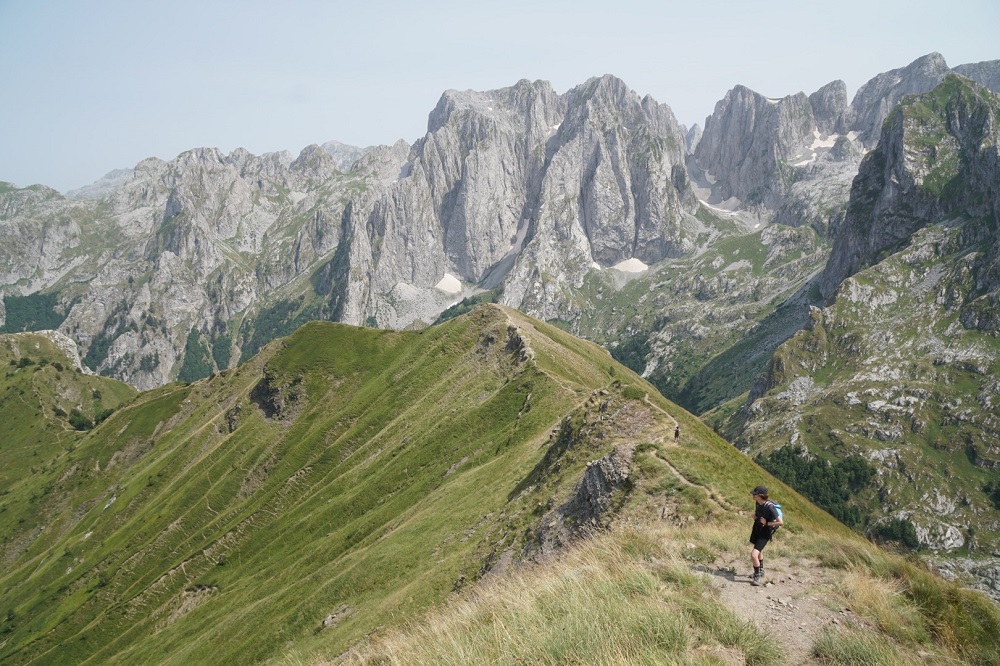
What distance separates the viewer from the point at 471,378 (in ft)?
387

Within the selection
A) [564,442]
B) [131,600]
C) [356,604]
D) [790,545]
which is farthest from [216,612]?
[790,545]

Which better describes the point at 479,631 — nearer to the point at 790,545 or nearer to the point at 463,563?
the point at 790,545

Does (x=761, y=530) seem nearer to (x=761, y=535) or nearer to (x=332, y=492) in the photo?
(x=761, y=535)

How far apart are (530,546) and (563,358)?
3067 inches

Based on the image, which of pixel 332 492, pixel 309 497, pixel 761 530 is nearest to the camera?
pixel 761 530

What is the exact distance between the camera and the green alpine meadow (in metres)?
12.9

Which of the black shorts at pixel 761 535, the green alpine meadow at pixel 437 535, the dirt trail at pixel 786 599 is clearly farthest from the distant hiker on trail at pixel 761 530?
the green alpine meadow at pixel 437 535

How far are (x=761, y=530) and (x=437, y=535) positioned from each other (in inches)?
1899

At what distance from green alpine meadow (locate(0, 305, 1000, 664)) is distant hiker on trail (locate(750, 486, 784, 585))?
582 mm

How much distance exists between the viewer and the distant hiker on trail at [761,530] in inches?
710

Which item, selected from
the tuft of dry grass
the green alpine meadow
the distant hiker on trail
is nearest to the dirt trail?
the green alpine meadow

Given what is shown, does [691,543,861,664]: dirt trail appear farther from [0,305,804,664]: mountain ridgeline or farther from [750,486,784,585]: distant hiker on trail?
[0,305,804,664]: mountain ridgeline

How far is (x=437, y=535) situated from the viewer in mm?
61781

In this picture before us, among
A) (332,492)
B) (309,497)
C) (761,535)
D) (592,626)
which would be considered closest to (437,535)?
(761,535)
